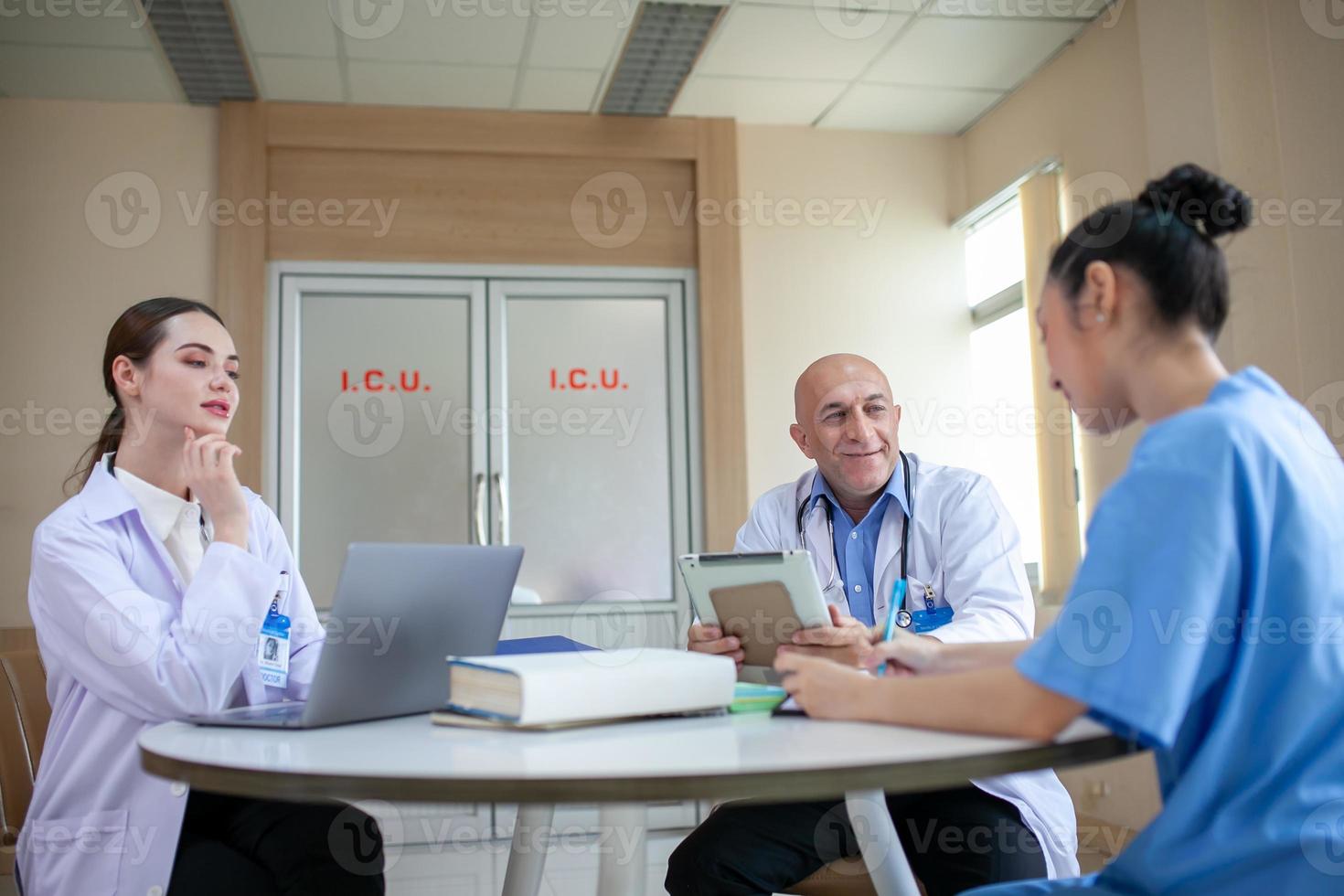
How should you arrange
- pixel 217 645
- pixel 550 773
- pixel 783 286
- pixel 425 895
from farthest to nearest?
pixel 783 286 < pixel 425 895 < pixel 217 645 < pixel 550 773

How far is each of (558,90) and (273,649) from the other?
3.72 m

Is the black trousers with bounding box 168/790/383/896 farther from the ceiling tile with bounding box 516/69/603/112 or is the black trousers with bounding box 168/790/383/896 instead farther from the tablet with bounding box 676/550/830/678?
the ceiling tile with bounding box 516/69/603/112

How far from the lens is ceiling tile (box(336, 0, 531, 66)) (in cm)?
428

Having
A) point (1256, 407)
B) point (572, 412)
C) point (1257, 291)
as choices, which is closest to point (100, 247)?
point (572, 412)

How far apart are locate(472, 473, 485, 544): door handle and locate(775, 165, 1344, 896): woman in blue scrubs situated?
4.02 metres

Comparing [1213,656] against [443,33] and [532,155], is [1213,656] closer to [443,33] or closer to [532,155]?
[443,33]

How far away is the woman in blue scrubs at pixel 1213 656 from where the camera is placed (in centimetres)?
108

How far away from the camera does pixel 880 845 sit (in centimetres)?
177

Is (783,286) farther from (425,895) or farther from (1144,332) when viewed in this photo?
(1144,332)

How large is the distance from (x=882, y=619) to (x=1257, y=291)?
2.00m

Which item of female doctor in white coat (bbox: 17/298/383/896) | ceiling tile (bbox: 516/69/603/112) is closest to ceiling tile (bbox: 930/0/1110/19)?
ceiling tile (bbox: 516/69/603/112)

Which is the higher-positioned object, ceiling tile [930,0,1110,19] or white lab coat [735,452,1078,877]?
ceiling tile [930,0,1110,19]

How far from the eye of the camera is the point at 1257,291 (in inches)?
140

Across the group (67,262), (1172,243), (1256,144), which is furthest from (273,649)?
(67,262)
